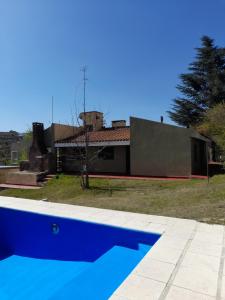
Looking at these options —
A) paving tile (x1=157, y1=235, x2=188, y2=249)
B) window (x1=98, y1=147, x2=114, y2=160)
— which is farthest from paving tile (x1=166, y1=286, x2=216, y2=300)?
window (x1=98, y1=147, x2=114, y2=160)

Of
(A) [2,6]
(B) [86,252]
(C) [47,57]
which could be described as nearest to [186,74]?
(C) [47,57]

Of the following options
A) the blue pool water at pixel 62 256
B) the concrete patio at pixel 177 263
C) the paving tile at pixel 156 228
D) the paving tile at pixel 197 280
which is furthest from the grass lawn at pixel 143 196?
the paving tile at pixel 197 280

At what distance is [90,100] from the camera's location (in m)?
19.9

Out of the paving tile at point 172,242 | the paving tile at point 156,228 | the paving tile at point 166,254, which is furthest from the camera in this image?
the paving tile at point 156,228

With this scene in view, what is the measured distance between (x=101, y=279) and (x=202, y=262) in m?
1.95

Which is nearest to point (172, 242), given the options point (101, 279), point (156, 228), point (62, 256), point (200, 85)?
point (156, 228)

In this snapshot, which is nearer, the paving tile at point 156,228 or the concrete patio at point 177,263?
the concrete patio at point 177,263

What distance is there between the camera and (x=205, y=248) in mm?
5328

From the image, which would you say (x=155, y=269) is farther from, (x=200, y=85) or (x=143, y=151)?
(x=200, y=85)

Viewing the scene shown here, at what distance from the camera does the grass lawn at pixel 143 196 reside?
868 centimetres

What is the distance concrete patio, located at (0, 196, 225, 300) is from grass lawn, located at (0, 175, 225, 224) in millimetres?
1233

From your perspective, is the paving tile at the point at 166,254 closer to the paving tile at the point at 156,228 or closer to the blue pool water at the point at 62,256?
the blue pool water at the point at 62,256

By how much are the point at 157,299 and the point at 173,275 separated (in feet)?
2.72

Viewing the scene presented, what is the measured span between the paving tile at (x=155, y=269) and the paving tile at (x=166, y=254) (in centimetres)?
16
